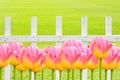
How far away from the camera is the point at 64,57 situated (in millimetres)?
1718

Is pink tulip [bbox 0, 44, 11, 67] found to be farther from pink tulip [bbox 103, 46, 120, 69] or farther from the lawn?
the lawn

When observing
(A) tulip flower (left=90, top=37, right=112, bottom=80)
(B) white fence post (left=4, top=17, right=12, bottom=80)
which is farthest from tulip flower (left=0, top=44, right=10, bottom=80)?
(B) white fence post (left=4, top=17, right=12, bottom=80)

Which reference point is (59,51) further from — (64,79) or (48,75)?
(48,75)

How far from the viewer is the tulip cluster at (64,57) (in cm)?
171

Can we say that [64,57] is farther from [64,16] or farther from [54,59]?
[64,16]

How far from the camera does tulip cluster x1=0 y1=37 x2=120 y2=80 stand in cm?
171

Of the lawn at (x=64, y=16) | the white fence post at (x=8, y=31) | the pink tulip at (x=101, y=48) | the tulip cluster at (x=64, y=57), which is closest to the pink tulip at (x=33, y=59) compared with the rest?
the tulip cluster at (x=64, y=57)

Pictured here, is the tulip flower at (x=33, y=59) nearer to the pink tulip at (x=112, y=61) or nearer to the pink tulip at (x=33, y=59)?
the pink tulip at (x=33, y=59)

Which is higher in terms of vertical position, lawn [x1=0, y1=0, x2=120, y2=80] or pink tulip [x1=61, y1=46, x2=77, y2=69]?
lawn [x1=0, y1=0, x2=120, y2=80]

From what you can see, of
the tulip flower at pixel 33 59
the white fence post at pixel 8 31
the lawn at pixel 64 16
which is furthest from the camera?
the lawn at pixel 64 16

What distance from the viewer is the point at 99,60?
6.20 feet

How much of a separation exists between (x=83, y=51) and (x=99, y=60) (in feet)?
0.38

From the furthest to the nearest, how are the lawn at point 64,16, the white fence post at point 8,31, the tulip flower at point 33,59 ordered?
the lawn at point 64,16, the white fence post at point 8,31, the tulip flower at point 33,59

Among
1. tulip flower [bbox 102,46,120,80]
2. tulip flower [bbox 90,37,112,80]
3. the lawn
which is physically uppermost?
the lawn
